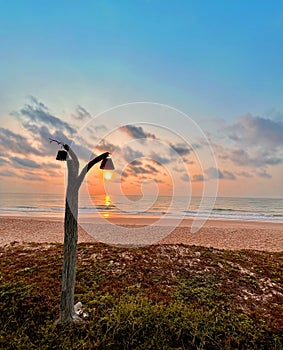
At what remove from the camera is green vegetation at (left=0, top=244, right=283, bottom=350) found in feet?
10.2

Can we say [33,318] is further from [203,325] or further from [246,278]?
[246,278]

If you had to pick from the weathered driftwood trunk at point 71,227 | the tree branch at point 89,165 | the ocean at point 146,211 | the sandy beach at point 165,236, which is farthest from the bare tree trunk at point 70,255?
the ocean at point 146,211

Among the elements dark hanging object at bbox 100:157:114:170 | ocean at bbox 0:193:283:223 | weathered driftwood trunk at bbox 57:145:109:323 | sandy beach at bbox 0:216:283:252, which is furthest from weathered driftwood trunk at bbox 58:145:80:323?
ocean at bbox 0:193:283:223

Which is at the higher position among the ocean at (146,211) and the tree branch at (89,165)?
the tree branch at (89,165)

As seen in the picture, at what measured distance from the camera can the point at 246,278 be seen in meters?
4.72

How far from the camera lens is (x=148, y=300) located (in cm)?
374

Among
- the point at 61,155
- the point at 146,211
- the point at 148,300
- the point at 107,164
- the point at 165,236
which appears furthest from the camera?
the point at 146,211

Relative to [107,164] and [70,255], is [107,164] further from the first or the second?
[70,255]

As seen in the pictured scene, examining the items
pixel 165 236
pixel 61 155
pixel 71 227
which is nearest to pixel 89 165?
pixel 61 155

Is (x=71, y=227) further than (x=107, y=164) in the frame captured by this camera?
No

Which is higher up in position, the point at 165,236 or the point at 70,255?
the point at 70,255

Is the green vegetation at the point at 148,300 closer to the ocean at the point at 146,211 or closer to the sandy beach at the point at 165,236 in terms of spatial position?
the sandy beach at the point at 165,236

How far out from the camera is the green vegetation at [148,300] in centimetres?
312

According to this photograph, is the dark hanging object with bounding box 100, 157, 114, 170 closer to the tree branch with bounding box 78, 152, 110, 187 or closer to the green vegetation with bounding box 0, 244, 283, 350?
the tree branch with bounding box 78, 152, 110, 187
